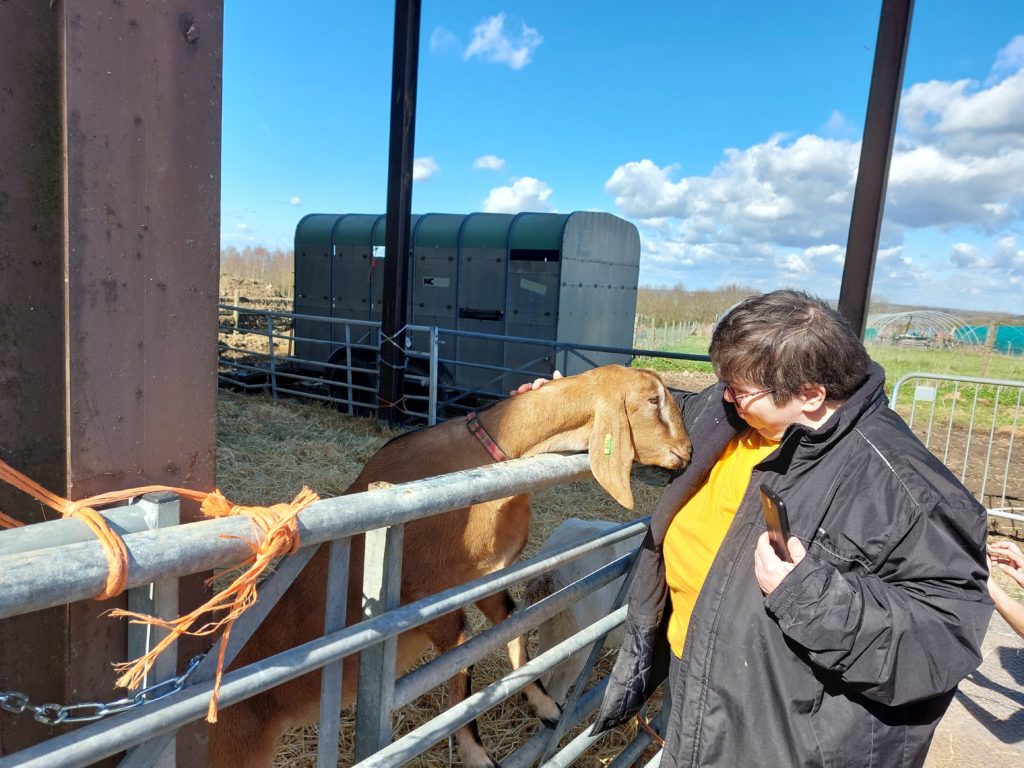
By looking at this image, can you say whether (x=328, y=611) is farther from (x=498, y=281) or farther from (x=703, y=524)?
(x=498, y=281)

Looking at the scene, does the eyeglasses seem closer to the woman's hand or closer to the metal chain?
the woman's hand

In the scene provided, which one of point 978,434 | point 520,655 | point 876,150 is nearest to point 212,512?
point 520,655

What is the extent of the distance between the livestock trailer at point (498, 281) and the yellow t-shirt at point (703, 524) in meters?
6.97

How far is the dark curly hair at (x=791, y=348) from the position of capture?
1519 mm

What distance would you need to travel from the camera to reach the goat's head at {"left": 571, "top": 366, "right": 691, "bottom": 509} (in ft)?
7.15

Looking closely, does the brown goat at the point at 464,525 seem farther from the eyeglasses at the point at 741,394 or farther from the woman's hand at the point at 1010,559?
the woman's hand at the point at 1010,559

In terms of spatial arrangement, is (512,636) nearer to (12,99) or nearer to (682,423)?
(682,423)

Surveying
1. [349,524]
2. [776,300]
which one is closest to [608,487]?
[776,300]

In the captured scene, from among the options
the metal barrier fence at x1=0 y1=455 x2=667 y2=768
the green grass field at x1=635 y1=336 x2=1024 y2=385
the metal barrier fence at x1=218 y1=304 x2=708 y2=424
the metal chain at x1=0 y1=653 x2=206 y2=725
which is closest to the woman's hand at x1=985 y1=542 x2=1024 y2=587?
the metal barrier fence at x1=0 y1=455 x2=667 y2=768

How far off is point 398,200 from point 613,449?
6.83 meters

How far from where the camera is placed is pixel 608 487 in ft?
6.96

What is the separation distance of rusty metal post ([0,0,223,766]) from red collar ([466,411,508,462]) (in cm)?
129

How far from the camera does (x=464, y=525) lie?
7.58 ft

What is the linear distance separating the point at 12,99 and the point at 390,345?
776cm
